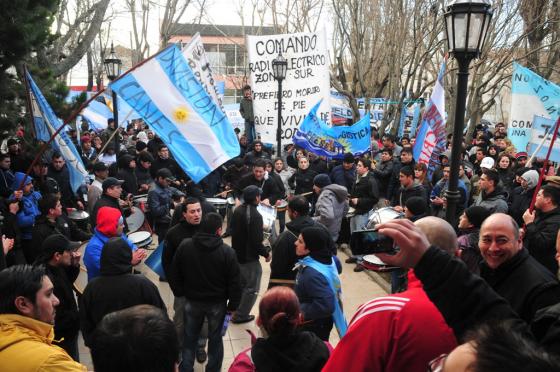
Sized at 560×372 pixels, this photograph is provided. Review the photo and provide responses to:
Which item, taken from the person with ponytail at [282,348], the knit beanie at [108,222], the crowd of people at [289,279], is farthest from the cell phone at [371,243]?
the knit beanie at [108,222]

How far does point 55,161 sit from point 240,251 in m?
4.55

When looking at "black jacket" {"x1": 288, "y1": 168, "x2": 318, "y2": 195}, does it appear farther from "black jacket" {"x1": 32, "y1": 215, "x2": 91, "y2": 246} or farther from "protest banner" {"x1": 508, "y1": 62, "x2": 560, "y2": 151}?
"black jacket" {"x1": 32, "y1": 215, "x2": 91, "y2": 246}

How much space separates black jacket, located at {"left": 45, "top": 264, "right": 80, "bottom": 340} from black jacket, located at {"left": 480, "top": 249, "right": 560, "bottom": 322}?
3.28m

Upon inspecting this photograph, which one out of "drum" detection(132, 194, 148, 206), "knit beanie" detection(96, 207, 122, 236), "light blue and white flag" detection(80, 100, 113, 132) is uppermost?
"light blue and white flag" detection(80, 100, 113, 132)

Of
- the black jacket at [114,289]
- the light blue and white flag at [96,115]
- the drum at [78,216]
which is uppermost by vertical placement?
the light blue and white flag at [96,115]

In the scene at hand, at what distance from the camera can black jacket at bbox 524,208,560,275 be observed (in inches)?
181

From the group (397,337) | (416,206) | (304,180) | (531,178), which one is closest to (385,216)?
(416,206)

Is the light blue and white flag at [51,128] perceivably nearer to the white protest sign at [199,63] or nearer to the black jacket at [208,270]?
the white protest sign at [199,63]

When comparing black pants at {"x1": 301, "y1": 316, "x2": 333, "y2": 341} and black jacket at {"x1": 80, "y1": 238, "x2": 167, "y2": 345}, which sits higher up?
black jacket at {"x1": 80, "y1": 238, "x2": 167, "y2": 345}

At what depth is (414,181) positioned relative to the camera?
293 inches

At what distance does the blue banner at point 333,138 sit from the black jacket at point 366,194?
89.3 inches

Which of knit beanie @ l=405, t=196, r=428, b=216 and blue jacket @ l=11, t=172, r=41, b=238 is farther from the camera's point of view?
blue jacket @ l=11, t=172, r=41, b=238

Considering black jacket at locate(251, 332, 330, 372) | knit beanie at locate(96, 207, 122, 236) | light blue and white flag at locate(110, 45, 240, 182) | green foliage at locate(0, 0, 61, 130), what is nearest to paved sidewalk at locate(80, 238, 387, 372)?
knit beanie at locate(96, 207, 122, 236)

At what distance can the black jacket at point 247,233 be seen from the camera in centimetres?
581
